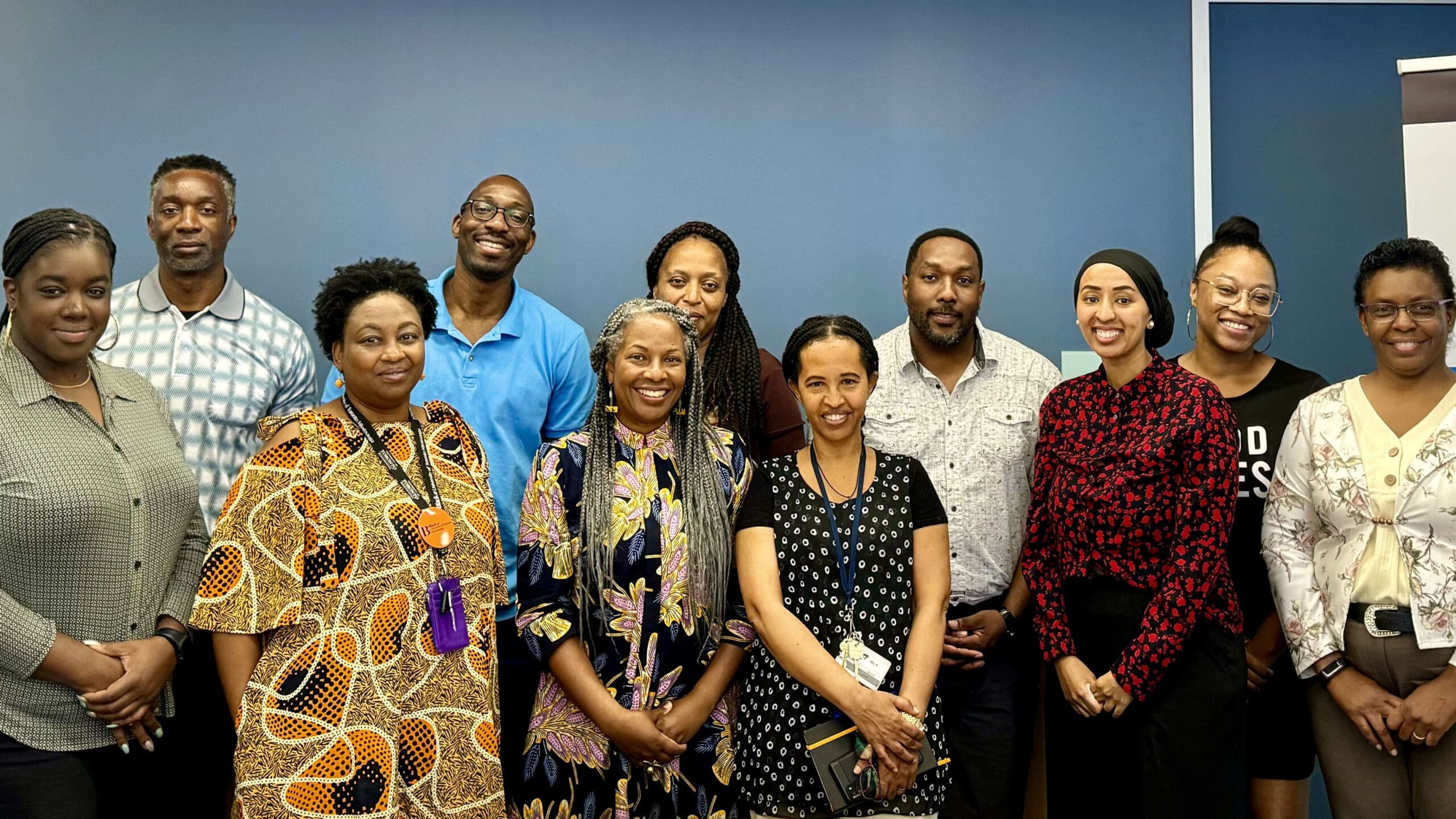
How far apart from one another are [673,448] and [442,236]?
181 centimetres

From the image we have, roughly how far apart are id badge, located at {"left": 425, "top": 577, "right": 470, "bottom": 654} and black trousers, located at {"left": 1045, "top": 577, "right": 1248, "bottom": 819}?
1.52 metres

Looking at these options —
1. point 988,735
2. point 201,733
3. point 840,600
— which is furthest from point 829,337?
point 201,733

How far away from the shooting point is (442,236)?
4.27 meters

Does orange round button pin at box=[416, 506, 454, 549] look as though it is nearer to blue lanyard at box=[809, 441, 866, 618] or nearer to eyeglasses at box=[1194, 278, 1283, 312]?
blue lanyard at box=[809, 441, 866, 618]

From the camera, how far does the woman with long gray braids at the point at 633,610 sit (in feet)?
8.83

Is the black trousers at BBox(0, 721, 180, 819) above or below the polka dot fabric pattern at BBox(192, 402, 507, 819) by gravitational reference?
below

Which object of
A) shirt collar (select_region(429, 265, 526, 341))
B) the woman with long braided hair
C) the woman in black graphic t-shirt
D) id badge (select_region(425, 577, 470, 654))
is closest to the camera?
id badge (select_region(425, 577, 470, 654))

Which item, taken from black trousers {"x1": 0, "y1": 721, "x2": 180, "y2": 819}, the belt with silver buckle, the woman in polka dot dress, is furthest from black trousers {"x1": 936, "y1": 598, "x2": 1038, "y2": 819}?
black trousers {"x1": 0, "y1": 721, "x2": 180, "y2": 819}

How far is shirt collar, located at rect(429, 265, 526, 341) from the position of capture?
352 cm

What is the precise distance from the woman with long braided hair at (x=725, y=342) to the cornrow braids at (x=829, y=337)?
410 millimetres

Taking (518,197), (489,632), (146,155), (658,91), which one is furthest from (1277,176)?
(146,155)

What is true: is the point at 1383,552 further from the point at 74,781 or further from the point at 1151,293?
the point at 74,781

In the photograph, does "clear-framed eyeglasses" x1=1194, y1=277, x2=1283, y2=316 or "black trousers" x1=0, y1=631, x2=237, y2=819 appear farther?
"clear-framed eyeglasses" x1=1194, y1=277, x2=1283, y2=316

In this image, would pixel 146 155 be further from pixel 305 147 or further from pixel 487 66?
pixel 487 66
